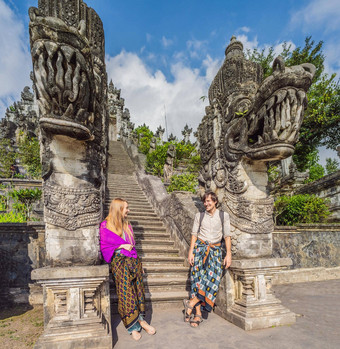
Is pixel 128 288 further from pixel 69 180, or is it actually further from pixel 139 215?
pixel 139 215

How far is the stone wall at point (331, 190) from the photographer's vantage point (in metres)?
10.6

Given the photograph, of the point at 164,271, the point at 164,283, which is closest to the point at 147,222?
the point at 164,271

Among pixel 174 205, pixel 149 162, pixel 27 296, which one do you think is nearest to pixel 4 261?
pixel 27 296

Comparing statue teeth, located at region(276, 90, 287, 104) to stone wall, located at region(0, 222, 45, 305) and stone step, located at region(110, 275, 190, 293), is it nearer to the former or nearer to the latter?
stone step, located at region(110, 275, 190, 293)

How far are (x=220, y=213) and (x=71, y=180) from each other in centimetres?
206

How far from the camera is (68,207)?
2732 mm

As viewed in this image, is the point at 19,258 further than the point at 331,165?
No

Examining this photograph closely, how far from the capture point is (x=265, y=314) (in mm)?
2998

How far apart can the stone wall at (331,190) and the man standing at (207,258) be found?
370 inches

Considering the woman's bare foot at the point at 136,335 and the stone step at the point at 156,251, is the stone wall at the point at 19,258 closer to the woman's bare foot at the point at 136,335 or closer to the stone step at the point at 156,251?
the stone step at the point at 156,251

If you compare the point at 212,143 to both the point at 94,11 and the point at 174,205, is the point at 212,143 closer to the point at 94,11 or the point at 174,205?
the point at 174,205

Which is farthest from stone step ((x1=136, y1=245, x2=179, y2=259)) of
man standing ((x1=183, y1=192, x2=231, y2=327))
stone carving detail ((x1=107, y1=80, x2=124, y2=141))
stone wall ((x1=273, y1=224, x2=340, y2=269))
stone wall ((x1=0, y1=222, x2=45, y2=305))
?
A: stone carving detail ((x1=107, y1=80, x2=124, y2=141))

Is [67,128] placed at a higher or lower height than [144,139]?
lower

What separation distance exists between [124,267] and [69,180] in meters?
1.28
